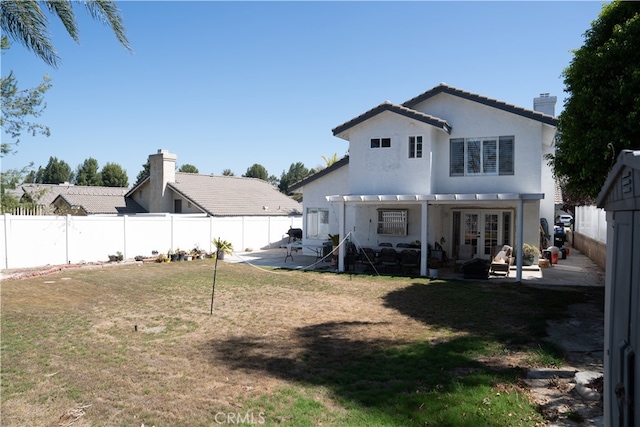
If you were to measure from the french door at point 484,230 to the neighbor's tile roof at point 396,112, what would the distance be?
413cm

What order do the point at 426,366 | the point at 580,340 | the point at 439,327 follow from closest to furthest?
the point at 426,366 < the point at 580,340 < the point at 439,327

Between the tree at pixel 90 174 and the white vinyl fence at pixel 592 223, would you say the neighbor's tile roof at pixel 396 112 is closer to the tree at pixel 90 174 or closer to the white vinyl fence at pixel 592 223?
the white vinyl fence at pixel 592 223

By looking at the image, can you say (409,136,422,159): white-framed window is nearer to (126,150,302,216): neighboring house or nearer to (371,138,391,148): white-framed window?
(371,138,391,148): white-framed window

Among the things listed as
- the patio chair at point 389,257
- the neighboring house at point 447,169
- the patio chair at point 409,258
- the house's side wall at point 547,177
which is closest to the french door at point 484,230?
the neighboring house at point 447,169

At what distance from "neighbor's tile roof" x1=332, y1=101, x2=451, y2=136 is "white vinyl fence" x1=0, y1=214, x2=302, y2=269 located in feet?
33.9

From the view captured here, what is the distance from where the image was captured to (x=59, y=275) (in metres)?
16.6

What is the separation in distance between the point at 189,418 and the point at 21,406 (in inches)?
87.5

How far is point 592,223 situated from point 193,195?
23.6m

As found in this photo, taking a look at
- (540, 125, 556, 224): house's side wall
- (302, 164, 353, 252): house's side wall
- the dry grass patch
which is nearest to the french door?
(540, 125, 556, 224): house's side wall

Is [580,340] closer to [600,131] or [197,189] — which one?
[600,131]

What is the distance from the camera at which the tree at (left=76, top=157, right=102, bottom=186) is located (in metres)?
72.6

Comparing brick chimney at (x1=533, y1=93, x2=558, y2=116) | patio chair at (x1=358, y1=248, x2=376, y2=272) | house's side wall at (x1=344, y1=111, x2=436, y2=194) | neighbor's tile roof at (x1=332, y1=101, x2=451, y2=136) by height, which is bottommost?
patio chair at (x1=358, y1=248, x2=376, y2=272)

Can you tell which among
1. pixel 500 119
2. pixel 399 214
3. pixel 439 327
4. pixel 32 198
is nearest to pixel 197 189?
pixel 32 198

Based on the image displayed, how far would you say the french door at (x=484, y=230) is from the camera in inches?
750
